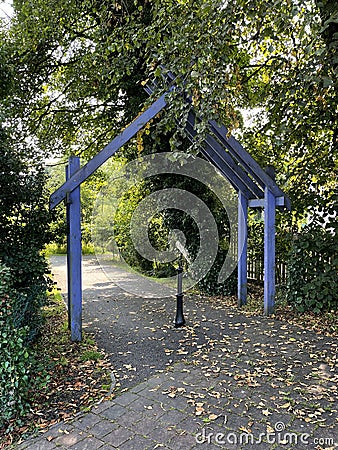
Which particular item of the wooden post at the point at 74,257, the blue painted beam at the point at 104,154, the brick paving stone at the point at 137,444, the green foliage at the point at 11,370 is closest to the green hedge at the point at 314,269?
the blue painted beam at the point at 104,154

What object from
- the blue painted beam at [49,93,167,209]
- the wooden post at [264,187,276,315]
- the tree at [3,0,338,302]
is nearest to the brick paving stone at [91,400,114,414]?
the blue painted beam at [49,93,167,209]

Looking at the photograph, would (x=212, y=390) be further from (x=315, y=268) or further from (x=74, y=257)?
(x=315, y=268)

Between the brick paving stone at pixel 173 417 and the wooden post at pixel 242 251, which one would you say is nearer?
the brick paving stone at pixel 173 417

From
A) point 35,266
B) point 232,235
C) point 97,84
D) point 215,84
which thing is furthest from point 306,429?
point 97,84

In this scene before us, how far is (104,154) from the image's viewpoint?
461 cm

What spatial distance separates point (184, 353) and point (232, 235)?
355 cm

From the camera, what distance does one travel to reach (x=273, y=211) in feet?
19.3

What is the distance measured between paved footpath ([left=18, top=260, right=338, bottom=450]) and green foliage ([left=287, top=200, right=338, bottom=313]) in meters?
0.80

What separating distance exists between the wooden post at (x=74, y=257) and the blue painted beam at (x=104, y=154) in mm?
124

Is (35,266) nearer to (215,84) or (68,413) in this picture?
(68,413)

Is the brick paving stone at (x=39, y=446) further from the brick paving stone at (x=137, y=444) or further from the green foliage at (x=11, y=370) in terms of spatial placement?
the brick paving stone at (x=137, y=444)

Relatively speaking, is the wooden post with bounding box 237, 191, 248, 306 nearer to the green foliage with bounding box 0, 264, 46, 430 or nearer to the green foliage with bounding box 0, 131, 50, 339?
the green foliage with bounding box 0, 131, 50, 339

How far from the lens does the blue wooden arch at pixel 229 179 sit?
15.0 feet

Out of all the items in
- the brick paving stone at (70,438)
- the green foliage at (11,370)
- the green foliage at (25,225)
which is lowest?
the brick paving stone at (70,438)
